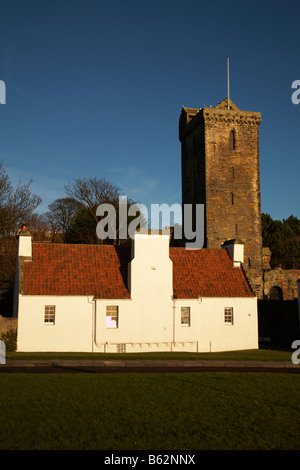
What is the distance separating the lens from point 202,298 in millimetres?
29703

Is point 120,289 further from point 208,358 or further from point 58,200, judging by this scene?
point 58,200

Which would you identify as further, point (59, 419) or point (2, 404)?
point (2, 404)

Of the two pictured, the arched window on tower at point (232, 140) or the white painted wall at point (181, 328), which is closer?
the white painted wall at point (181, 328)

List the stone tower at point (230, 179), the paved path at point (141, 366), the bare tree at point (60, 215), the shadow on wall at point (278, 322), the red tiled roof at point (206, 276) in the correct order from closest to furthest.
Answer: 1. the paved path at point (141, 366)
2. the red tiled roof at point (206, 276)
3. the shadow on wall at point (278, 322)
4. the stone tower at point (230, 179)
5. the bare tree at point (60, 215)

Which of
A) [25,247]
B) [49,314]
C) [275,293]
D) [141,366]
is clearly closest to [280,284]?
[275,293]

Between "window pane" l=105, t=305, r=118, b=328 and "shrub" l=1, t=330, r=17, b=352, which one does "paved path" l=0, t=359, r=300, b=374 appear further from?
"window pane" l=105, t=305, r=118, b=328

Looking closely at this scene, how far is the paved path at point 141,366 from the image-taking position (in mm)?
18847

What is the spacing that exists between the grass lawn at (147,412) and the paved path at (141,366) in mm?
2569

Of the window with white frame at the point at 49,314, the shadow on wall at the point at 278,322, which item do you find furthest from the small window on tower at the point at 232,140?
the window with white frame at the point at 49,314

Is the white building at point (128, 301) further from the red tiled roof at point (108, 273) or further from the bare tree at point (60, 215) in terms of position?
the bare tree at point (60, 215)

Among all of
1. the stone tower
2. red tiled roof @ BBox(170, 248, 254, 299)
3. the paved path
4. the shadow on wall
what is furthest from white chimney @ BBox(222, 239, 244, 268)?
the stone tower

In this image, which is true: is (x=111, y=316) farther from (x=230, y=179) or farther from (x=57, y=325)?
(x=230, y=179)
